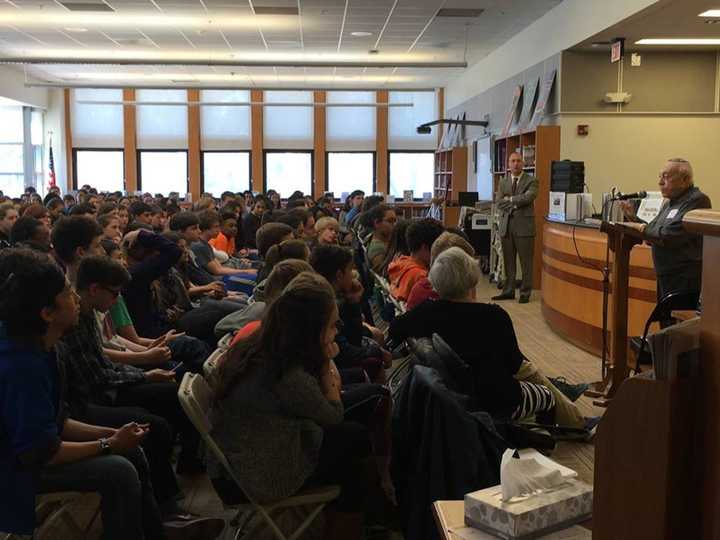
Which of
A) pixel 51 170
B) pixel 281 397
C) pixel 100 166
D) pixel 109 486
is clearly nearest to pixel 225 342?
pixel 281 397

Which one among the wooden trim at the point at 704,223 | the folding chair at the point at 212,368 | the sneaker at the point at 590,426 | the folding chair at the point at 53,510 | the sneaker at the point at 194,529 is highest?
the wooden trim at the point at 704,223

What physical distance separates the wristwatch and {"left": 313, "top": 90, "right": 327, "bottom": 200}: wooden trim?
18272 mm

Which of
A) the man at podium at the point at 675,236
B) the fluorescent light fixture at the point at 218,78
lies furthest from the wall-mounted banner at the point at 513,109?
the man at podium at the point at 675,236

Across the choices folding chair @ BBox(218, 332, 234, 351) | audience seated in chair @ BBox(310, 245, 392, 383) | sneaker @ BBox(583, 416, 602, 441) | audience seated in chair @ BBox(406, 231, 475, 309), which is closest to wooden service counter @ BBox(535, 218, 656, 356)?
sneaker @ BBox(583, 416, 602, 441)

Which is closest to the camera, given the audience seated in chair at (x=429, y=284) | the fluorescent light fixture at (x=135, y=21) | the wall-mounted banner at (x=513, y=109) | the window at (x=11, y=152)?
the audience seated in chair at (x=429, y=284)

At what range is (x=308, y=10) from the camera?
11023mm

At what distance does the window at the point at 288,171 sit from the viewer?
21.1 meters

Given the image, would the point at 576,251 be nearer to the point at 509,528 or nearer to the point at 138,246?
the point at 138,246

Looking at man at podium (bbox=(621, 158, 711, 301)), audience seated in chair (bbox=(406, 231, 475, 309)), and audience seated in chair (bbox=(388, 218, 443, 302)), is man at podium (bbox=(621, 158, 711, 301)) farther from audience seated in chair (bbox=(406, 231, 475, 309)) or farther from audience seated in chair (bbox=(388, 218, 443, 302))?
audience seated in chair (bbox=(388, 218, 443, 302))

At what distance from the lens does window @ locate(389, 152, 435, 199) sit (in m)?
21.2

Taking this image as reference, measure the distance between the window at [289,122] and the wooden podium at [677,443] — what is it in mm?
20229

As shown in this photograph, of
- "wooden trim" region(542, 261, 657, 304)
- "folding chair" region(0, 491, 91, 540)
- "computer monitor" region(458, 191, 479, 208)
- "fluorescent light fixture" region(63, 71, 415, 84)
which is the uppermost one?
"fluorescent light fixture" region(63, 71, 415, 84)

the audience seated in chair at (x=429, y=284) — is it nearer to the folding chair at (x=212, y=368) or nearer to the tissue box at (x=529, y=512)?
the folding chair at (x=212, y=368)

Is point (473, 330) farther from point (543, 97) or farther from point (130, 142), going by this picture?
point (130, 142)
